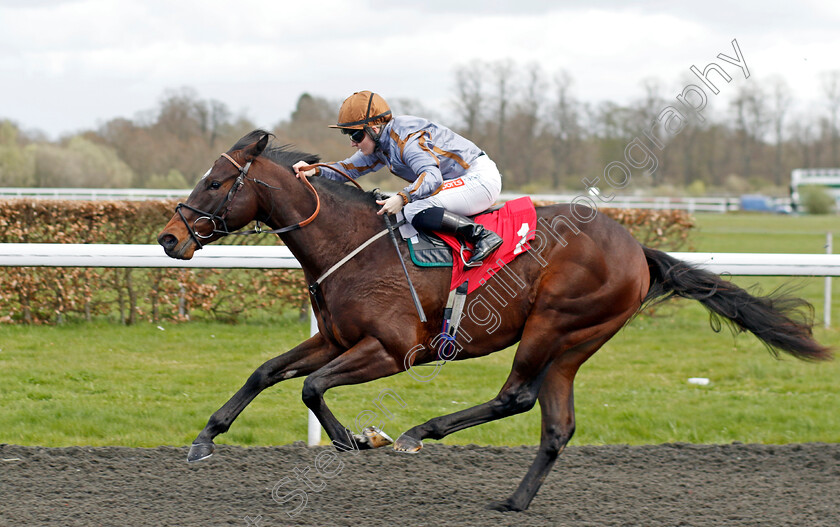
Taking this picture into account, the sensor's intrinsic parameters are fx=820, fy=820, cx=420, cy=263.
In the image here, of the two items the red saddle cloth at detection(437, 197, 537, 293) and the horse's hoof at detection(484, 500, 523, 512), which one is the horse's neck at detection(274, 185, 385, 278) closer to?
the red saddle cloth at detection(437, 197, 537, 293)

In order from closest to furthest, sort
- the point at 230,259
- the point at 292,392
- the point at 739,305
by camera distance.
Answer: the point at 739,305, the point at 230,259, the point at 292,392

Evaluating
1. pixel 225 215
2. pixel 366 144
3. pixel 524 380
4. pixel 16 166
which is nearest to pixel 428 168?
pixel 366 144

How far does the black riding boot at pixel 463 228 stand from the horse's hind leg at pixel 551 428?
2.04 ft

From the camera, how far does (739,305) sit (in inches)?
147

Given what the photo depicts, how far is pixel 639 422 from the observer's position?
4809mm

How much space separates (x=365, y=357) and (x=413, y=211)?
632 mm

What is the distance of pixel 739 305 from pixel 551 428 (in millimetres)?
1062

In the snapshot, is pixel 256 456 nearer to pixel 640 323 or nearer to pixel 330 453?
pixel 330 453

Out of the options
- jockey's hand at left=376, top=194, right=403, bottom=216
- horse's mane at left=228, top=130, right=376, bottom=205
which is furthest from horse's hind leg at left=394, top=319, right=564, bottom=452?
horse's mane at left=228, top=130, right=376, bottom=205

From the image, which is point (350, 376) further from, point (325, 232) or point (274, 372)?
point (325, 232)

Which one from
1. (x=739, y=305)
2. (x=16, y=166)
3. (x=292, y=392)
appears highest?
(x=739, y=305)

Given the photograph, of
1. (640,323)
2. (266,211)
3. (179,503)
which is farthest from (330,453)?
(640,323)

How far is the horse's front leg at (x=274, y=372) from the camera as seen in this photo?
3.32 metres

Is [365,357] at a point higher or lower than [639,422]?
higher
